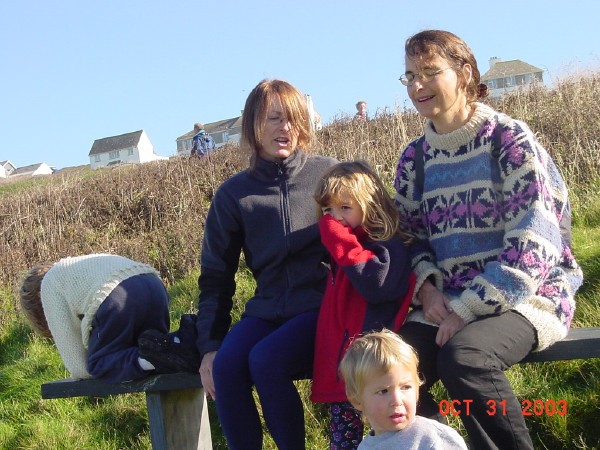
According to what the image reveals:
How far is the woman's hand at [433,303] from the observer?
9.43ft

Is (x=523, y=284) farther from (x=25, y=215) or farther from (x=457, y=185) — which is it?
(x=25, y=215)

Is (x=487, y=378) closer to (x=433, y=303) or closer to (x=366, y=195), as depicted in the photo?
(x=433, y=303)

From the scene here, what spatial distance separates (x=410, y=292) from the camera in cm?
303

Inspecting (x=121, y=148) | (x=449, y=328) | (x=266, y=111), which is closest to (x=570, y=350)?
(x=449, y=328)

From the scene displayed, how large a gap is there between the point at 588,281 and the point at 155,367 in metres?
2.65

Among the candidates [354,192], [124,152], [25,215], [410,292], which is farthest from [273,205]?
[124,152]

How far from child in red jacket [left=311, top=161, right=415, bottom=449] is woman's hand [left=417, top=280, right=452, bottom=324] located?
55mm

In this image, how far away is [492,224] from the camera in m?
2.94

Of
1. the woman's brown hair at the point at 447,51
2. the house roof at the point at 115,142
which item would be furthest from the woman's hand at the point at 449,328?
the house roof at the point at 115,142

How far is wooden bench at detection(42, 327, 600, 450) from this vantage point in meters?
3.46

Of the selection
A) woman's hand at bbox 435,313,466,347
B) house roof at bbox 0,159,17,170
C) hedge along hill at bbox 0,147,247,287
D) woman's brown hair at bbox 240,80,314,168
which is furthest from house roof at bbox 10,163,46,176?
woman's hand at bbox 435,313,466,347

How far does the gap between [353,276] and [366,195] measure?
377 millimetres

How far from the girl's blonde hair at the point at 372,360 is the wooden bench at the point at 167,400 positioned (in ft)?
3.85

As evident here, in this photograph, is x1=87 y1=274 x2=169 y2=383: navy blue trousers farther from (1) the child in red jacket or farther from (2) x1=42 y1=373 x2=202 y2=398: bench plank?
(1) the child in red jacket
